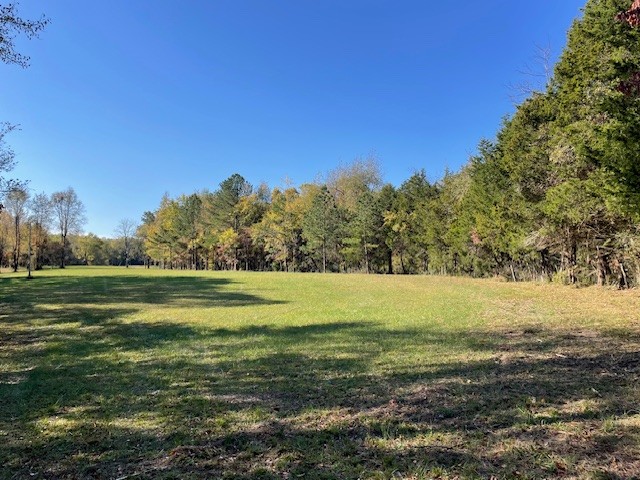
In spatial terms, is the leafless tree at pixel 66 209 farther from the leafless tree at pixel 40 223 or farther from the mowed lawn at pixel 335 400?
the mowed lawn at pixel 335 400

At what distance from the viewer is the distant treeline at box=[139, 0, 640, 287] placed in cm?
1059

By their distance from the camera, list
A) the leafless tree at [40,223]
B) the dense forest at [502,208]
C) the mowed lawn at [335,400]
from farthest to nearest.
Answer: the leafless tree at [40,223]
the dense forest at [502,208]
the mowed lawn at [335,400]

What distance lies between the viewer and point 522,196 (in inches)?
894

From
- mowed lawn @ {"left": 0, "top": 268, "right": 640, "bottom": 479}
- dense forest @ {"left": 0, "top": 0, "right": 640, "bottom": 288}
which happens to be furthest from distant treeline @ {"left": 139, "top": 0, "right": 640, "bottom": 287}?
mowed lawn @ {"left": 0, "top": 268, "right": 640, "bottom": 479}

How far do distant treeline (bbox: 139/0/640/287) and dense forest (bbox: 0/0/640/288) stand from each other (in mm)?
78

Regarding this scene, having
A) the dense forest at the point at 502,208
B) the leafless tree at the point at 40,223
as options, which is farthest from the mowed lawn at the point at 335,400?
the leafless tree at the point at 40,223

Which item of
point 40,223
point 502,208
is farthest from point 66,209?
point 502,208

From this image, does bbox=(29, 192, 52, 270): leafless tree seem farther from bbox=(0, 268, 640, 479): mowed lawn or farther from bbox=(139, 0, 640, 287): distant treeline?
bbox=(0, 268, 640, 479): mowed lawn

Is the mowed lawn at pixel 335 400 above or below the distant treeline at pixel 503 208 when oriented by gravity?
below

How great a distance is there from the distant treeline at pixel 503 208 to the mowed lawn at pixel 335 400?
5.09 metres

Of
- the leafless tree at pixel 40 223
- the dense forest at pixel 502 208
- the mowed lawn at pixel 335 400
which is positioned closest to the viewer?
the mowed lawn at pixel 335 400

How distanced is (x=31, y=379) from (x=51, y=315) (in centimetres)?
Result: 1013

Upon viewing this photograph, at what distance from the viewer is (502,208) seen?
26953 millimetres

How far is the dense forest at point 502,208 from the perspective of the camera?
1054 centimetres
